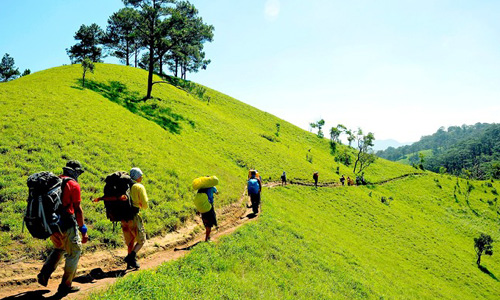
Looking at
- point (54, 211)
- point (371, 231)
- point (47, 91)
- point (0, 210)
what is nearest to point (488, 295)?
point (371, 231)

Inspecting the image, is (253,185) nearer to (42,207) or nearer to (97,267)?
(97,267)

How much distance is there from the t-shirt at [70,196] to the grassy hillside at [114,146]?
142 inches

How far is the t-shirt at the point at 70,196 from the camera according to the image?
6520mm

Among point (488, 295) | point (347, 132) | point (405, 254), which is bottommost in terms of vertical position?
point (488, 295)

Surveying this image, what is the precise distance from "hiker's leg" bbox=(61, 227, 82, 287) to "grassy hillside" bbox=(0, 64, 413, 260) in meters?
2.85

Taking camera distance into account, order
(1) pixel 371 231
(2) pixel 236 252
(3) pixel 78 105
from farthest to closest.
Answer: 1. (1) pixel 371 231
2. (3) pixel 78 105
3. (2) pixel 236 252

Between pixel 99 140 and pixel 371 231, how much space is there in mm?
31287

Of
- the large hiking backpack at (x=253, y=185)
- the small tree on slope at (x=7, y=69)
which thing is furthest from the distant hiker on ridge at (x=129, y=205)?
the small tree on slope at (x=7, y=69)

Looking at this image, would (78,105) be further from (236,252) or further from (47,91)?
(236,252)

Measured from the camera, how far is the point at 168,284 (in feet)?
24.8

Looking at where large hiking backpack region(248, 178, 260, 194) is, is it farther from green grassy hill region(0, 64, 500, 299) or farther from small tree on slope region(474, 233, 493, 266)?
small tree on slope region(474, 233, 493, 266)

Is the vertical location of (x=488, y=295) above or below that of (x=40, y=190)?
below

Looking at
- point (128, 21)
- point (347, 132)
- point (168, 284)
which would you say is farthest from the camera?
→ point (347, 132)

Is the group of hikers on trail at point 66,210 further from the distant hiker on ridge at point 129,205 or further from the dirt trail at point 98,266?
the dirt trail at point 98,266
